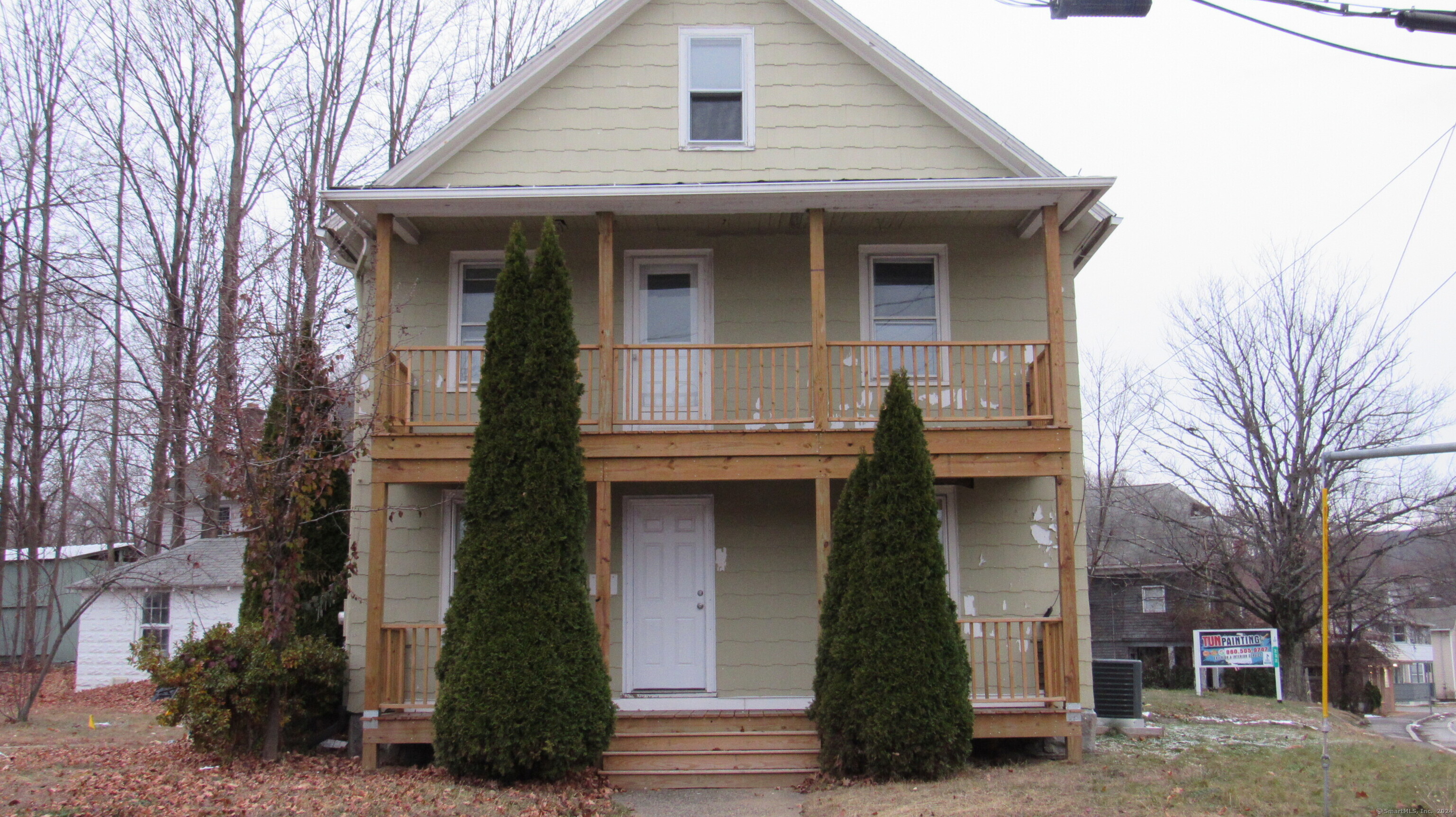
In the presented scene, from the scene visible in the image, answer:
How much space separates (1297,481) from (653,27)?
1911 cm

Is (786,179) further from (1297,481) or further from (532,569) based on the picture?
(1297,481)

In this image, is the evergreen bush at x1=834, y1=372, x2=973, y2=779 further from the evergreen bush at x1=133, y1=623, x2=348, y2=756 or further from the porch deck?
the evergreen bush at x1=133, y1=623, x2=348, y2=756

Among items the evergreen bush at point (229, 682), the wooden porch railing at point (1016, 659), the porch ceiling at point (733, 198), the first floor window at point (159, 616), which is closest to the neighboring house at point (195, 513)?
the first floor window at point (159, 616)

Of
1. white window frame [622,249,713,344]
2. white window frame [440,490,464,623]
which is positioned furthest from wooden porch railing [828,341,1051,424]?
white window frame [440,490,464,623]

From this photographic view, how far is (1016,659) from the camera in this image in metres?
11.1

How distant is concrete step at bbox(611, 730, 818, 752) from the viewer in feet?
33.2

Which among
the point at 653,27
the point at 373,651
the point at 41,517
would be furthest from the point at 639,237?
the point at 41,517

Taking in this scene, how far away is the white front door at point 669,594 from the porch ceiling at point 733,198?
3144 millimetres

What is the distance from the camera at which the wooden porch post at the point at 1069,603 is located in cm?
1004

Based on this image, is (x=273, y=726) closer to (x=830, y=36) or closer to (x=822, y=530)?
(x=822, y=530)

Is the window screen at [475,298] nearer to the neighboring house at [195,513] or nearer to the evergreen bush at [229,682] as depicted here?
the evergreen bush at [229,682]

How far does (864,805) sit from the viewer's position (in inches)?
331

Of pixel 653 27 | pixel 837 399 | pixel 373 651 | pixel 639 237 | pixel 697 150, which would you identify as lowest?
pixel 373 651

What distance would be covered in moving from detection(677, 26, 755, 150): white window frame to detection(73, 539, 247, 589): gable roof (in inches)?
562
